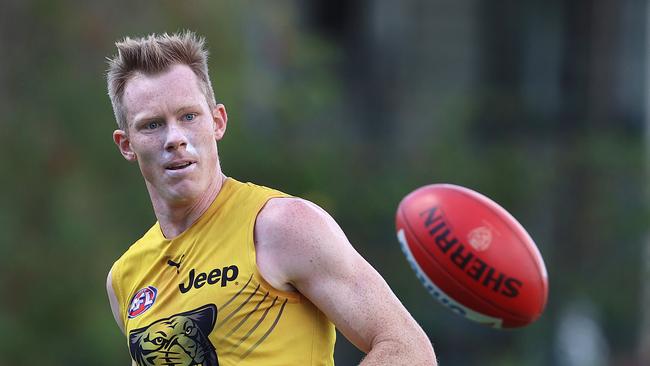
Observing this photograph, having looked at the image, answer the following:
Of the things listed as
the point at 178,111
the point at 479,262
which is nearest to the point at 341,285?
the point at 178,111

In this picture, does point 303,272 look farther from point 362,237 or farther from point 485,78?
point 485,78

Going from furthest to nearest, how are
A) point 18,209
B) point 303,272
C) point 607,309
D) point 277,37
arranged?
point 607,309, point 277,37, point 18,209, point 303,272

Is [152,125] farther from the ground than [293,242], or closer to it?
farther from the ground

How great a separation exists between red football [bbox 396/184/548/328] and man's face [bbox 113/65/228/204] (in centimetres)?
171

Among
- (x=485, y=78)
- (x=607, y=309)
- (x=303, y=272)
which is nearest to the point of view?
(x=303, y=272)

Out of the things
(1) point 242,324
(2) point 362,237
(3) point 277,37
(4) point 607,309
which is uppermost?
(1) point 242,324

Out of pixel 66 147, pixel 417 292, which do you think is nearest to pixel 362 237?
pixel 417 292

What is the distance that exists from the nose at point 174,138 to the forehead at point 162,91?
72 millimetres

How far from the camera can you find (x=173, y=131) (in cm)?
453

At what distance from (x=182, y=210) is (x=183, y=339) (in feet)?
1.83

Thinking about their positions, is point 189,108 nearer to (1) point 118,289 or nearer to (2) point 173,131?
(2) point 173,131

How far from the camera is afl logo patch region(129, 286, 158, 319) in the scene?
461cm

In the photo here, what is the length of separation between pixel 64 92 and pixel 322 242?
8904 millimetres

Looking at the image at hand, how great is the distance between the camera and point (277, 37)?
45.1ft
